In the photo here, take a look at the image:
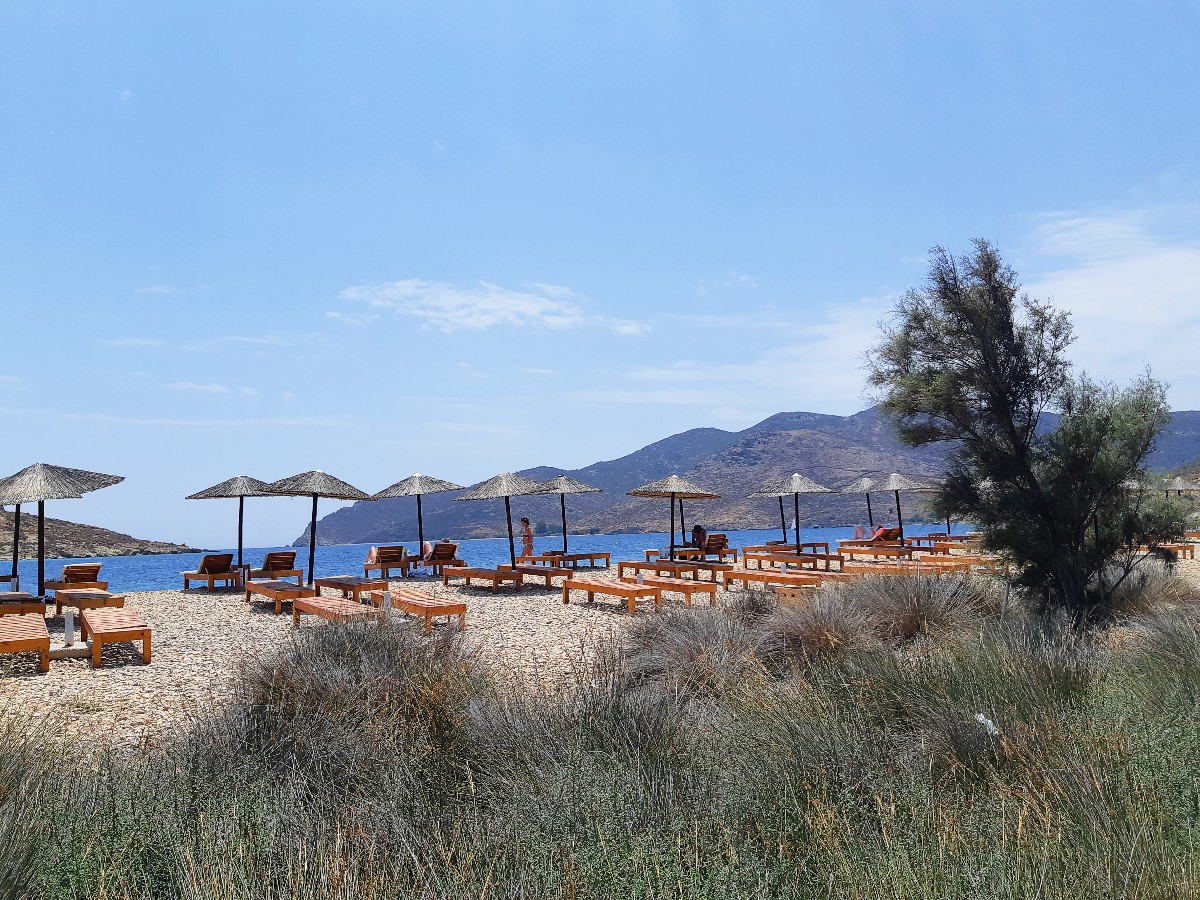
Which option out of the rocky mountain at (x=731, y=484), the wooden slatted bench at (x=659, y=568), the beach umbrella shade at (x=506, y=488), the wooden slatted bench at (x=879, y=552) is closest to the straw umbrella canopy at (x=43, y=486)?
the beach umbrella shade at (x=506, y=488)

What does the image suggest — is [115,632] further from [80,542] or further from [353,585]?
[80,542]

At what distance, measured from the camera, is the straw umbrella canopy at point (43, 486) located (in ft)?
37.8

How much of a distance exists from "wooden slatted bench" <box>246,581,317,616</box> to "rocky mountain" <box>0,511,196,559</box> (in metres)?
37.2

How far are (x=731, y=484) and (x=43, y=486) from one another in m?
98.5

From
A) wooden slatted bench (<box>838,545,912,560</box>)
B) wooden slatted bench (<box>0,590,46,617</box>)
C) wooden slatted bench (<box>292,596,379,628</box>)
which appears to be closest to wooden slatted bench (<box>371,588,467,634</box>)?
wooden slatted bench (<box>292,596,379,628</box>)

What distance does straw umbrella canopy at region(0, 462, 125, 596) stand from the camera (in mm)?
11508

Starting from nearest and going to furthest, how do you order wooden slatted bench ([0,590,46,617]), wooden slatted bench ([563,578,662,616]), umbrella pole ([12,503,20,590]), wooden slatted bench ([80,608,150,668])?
wooden slatted bench ([80,608,150,668]) → wooden slatted bench ([0,590,46,617]) → wooden slatted bench ([563,578,662,616]) → umbrella pole ([12,503,20,590])

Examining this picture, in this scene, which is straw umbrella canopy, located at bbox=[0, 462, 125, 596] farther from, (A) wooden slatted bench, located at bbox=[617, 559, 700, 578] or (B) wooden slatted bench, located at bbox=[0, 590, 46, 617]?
(A) wooden slatted bench, located at bbox=[617, 559, 700, 578]

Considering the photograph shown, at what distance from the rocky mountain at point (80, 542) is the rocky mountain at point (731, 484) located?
25715 millimetres

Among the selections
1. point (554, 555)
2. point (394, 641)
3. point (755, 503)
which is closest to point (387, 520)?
point (755, 503)

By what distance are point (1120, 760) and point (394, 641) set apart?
14.1 ft

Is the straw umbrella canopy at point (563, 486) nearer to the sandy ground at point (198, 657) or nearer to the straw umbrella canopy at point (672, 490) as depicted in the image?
the straw umbrella canopy at point (672, 490)

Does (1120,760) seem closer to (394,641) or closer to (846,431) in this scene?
(394,641)

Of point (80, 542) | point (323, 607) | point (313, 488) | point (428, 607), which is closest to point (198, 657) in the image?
point (323, 607)
